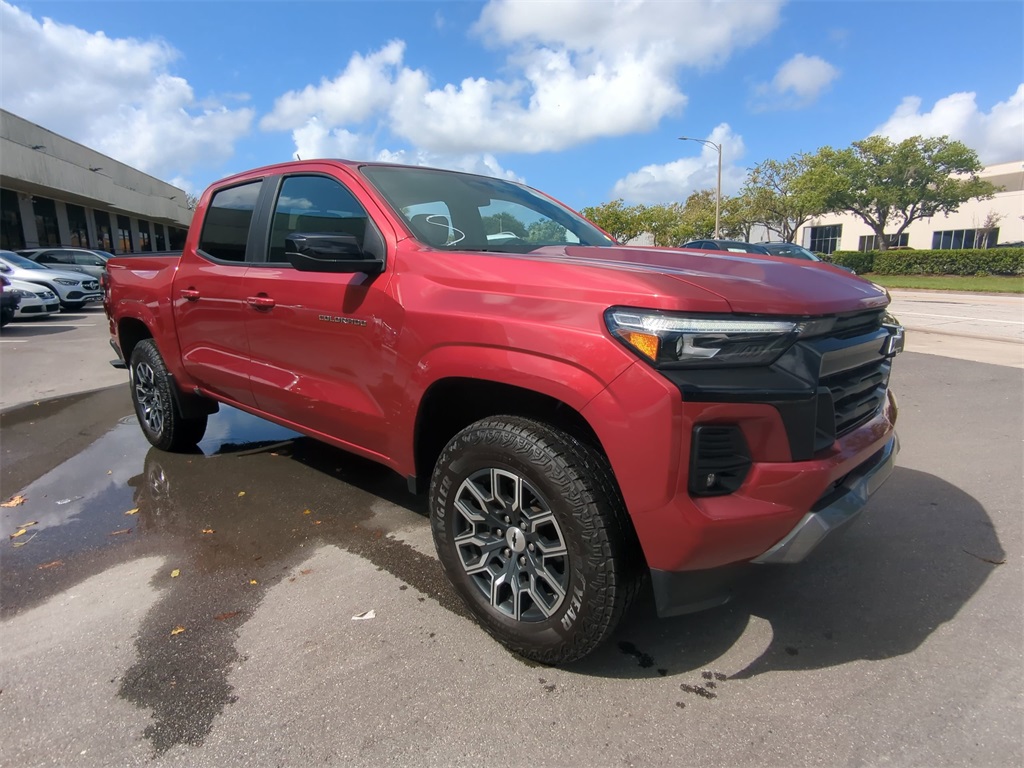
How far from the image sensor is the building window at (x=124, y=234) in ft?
139

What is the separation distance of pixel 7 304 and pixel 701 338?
15.2 meters

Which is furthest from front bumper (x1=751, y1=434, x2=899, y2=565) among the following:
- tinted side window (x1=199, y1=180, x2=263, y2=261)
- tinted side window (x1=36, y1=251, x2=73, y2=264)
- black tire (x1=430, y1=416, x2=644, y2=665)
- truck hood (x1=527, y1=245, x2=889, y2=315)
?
tinted side window (x1=36, y1=251, x2=73, y2=264)

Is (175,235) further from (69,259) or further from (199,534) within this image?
(199,534)

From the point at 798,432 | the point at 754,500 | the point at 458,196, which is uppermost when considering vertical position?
the point at 458,196

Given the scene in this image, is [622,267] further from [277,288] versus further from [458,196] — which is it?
[277,288]

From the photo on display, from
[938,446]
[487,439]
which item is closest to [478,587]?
[487,439]

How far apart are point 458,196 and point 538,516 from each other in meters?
1.89

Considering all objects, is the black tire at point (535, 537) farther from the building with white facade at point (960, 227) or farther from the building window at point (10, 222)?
the building with white facade at point (960, 227)

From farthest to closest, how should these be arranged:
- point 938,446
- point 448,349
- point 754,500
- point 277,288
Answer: point 938,446 < point 277,288 < point 448,349 < point 754,500

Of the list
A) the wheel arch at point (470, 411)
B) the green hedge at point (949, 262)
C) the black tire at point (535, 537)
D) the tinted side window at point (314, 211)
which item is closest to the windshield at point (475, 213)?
the tinted side window at point (314, 211)

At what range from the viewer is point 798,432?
2.03m

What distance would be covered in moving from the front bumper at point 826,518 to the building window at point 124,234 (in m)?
48.0

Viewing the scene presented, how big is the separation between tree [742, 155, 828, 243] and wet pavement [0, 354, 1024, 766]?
45588 millimetres

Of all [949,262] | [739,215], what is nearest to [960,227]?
[739,215]
